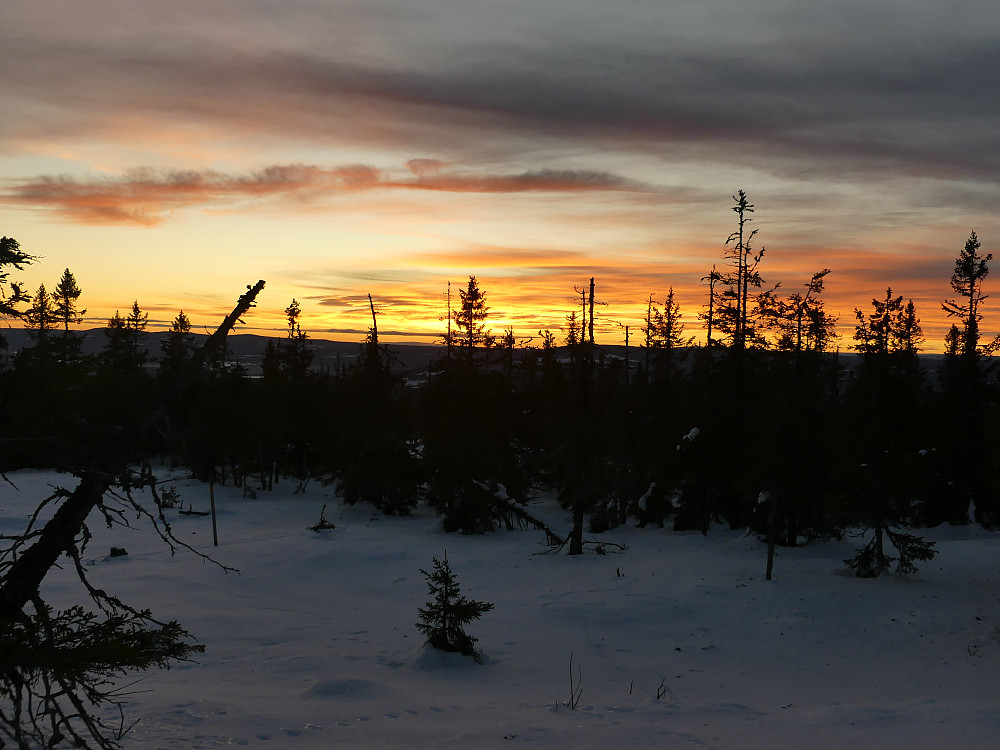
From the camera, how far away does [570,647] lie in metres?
19.9

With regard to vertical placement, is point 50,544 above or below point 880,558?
above

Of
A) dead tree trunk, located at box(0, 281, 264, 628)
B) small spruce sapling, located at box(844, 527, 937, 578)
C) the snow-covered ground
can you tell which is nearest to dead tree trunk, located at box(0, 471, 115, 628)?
dead tree trunk, located at box(0, 281, 264, 628)

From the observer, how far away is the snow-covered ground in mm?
12898

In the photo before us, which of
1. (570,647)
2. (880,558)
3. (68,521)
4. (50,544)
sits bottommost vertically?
(570,647)

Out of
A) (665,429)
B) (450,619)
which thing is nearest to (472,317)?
(665,429)

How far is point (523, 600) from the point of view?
980 inches

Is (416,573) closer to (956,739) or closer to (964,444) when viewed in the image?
(956,739)

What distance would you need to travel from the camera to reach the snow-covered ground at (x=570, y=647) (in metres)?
12.9

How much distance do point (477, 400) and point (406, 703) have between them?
982 inches

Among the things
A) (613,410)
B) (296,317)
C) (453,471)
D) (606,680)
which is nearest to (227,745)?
(606,680)

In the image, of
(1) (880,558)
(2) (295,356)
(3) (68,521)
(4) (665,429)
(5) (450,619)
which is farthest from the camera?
(2) (295,356)

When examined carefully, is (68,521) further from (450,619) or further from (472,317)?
(472,317)

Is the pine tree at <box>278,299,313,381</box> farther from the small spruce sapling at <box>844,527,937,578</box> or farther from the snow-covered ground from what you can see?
the small spruce sapling at <box>844,527,937,578</box>

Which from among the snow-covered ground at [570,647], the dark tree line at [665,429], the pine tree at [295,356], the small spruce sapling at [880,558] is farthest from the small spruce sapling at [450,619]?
the pine tree at [295,356]
